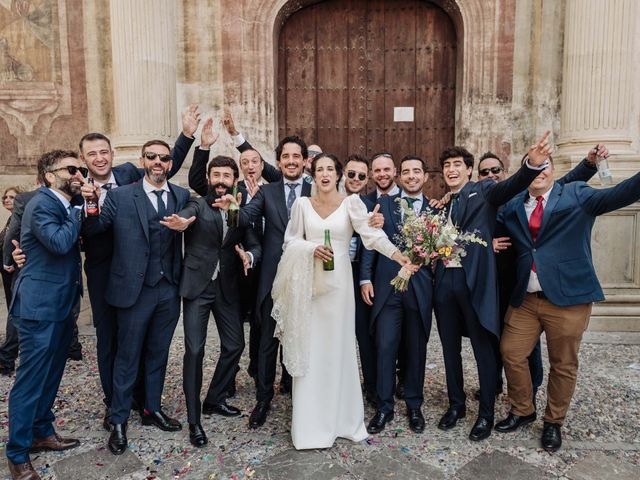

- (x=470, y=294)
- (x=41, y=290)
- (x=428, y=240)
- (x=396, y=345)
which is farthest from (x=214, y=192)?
(x=470, y=294)

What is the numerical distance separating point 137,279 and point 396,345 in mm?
1948

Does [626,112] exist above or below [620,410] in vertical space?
above

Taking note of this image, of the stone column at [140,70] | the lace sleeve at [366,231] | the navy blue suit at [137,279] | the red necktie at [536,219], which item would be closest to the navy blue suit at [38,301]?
the navy blue suit at [137,279]

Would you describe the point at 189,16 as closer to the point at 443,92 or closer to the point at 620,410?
the point at 443,92

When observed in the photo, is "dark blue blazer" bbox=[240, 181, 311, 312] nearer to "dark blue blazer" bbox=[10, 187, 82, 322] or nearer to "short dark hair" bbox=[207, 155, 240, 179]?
"short dark hair" bbox=[207, 155, 240, 179]

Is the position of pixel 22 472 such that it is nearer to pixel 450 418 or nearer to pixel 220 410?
pixel 220 410

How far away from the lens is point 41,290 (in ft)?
9.98

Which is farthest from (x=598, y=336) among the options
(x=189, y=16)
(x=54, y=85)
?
(x=54, y=85)

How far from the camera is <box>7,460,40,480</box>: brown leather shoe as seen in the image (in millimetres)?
2986

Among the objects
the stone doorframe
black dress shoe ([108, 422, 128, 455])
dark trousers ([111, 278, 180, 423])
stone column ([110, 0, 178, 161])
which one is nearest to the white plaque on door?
the stone doorframe

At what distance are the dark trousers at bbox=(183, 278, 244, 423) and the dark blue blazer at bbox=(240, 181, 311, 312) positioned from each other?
269mm

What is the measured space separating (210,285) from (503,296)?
7.37 feet

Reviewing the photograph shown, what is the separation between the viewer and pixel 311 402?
344 cm

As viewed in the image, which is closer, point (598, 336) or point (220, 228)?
point (220, 228)
